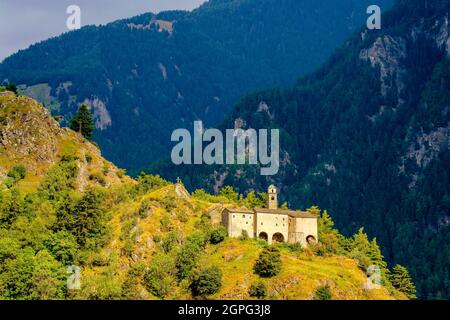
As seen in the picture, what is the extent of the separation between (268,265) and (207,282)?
953 cm

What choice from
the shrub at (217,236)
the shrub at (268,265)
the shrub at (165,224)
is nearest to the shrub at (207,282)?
the shrub at (268,265)

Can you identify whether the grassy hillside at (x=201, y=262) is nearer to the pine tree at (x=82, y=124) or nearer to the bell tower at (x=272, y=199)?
the bell tower at (x=272, y=199)

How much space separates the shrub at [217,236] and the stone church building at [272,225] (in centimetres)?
130

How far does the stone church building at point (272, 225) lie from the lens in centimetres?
14862

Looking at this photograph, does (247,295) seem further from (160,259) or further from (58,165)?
(58,165)

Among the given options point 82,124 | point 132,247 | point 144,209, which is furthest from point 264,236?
point 82,124

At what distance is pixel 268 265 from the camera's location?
5354 inches

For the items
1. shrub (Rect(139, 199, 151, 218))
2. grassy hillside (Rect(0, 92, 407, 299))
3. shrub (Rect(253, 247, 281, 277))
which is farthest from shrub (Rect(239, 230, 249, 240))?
shrub (Rect(139, 199, 151, 218))

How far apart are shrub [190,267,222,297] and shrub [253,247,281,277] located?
237 inches

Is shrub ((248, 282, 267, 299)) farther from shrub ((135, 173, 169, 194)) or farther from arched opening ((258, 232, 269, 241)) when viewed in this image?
shrub ((135, 173, 169, 194))

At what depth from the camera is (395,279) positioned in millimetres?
162000

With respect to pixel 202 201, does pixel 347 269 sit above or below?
below
